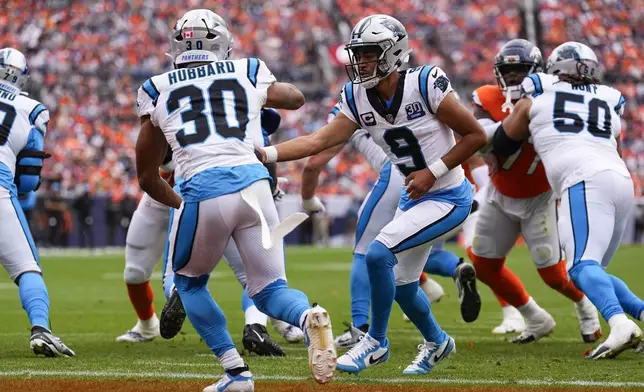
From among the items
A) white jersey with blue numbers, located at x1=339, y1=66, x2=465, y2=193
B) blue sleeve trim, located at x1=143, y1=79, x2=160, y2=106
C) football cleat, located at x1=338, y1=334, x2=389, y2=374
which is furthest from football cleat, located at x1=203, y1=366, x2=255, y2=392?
white jersey with blue numbers, located at x1=339, y1=66, x2=465, y2=193

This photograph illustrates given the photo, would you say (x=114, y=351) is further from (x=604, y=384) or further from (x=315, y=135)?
(x=604, y=384)

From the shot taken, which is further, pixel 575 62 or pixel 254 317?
pixel 254 317

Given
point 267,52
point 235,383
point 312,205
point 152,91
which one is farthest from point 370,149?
point 267,52

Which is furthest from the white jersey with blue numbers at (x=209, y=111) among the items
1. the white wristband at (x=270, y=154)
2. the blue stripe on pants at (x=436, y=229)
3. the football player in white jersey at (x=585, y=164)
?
the football player in white jersey at (x=585, y=164)

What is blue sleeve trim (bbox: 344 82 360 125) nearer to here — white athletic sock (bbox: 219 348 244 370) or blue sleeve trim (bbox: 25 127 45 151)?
white athletic sock (bbox: 219 348 244 370)

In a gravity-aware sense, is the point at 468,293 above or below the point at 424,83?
below

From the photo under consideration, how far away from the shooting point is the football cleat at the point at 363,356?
5.21m

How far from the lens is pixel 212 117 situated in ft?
14.8

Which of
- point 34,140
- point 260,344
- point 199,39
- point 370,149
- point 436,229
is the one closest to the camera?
point 199,39

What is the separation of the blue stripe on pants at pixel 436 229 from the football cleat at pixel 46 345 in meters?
2.05

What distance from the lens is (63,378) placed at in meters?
4.98

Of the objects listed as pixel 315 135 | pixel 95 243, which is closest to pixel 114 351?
pixel 315 135

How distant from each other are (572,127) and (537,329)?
1621 millimetres

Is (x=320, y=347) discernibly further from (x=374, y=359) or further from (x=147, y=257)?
(x=147, y=257)
